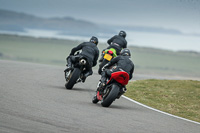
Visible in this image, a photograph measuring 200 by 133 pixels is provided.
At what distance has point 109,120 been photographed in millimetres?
11172

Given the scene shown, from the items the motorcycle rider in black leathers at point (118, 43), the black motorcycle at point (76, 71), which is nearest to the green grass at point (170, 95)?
the motorcycle rider in black leathers at point (118, 43)

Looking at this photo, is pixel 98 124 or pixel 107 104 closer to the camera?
pixel 98 124

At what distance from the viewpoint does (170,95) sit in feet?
60.4

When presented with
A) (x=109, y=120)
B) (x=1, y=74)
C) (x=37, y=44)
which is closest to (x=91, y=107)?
(x=109, y=120)

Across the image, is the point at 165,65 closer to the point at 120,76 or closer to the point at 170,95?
the point at 170,95

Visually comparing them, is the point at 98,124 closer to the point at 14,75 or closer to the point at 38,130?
the point at 38,130

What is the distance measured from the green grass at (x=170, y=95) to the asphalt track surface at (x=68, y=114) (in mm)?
1215

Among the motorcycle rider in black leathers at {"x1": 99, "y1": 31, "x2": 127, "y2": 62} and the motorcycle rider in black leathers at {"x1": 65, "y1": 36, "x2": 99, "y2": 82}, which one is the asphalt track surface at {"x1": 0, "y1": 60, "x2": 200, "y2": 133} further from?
the motorcycle rider in black leathers at {"x1": 99, "y1": 31, "x2": 127, "y2": 62}

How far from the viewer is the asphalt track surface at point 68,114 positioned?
9.63 metres

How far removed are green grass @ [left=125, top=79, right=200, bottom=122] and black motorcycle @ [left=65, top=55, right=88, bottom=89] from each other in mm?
2013

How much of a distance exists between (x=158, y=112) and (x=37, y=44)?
428 ft

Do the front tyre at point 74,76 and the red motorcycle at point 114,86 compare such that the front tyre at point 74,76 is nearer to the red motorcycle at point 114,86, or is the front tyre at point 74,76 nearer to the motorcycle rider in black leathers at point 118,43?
the red motorcycle at point 114,86

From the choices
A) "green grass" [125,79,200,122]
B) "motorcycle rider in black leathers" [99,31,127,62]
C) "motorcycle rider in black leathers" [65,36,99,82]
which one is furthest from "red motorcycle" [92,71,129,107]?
"motorcycle rider in black leathers" [99,31,127,62]

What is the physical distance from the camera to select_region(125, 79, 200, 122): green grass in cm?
1556
